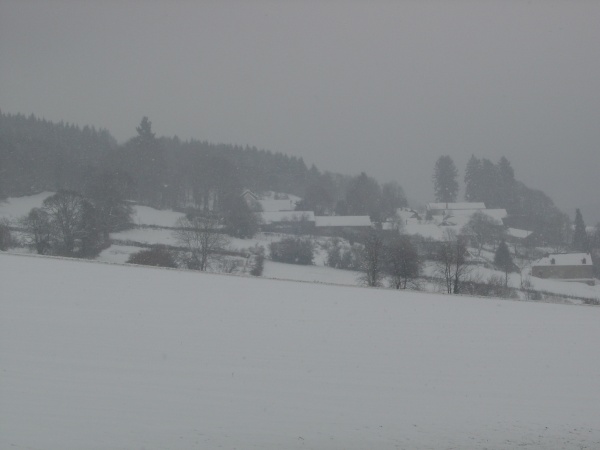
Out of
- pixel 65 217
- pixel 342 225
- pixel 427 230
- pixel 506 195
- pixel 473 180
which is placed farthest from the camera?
pixel 473 180

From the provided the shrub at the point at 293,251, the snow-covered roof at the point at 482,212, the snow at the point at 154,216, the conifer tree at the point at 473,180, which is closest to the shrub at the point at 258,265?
the shrub at the point at 293,251

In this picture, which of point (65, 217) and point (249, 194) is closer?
point (65, 217)

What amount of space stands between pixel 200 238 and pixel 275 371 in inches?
753

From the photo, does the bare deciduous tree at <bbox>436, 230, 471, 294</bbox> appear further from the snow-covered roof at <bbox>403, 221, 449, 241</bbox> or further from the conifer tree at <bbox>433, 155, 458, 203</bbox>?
the conifer tree at <bbox>433, 155, 458, 203</bbox>

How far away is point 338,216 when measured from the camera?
28422 millimetres

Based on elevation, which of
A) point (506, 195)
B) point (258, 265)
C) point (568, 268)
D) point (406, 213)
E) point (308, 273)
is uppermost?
point (506, 195)

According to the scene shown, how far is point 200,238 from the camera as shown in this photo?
84.0 feet

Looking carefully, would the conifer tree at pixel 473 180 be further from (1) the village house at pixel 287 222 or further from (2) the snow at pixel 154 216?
(2) the snow at pixel 154 216

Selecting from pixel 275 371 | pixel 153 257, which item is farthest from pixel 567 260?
pixel 275 371

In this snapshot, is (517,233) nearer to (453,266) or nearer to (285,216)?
(453,266)

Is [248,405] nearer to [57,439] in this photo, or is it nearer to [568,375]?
[57,439]

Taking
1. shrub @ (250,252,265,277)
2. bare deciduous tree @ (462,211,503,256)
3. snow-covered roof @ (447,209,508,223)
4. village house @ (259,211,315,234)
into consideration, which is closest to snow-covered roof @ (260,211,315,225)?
village house @ (259,211,315,234)

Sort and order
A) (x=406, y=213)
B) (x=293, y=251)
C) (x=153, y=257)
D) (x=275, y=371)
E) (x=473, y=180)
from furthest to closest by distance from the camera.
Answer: (x=473, y=180) → (x=406, y=213) → (x=293, y=251) → (x=153, y=257) → (x=275, y=371)

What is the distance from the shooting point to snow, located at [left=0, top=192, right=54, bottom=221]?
76.8 ft
